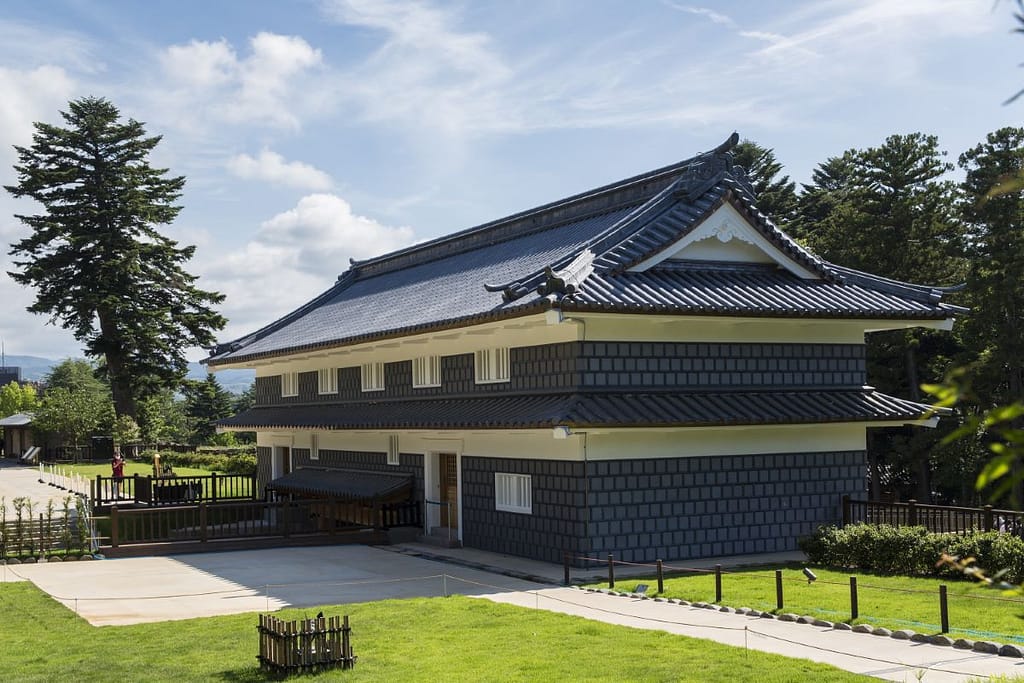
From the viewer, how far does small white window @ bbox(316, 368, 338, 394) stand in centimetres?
3559

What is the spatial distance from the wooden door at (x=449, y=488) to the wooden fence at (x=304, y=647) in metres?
13.9

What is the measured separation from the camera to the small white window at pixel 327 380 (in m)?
35.6

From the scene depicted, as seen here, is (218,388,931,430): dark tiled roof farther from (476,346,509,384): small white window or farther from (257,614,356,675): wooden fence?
(257,614,356,675): wooden fence

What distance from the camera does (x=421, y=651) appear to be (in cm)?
1405

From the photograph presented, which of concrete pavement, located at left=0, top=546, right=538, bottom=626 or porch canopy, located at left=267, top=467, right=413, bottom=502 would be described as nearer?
concrete pavement, located at left=0, top=546, right=538, bottom=626

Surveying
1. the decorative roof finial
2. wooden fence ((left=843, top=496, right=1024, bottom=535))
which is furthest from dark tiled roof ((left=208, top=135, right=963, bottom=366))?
wooden fence ((left=843, top=496, right=1024, bottom=535))

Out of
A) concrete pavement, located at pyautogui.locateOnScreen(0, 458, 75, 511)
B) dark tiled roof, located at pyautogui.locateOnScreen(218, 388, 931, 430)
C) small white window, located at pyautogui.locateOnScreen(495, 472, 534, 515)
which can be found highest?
dark tiled roof, located at pyautogui.locateOnScreen(218, 388, 931, 430)

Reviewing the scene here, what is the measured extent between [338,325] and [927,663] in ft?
83.9

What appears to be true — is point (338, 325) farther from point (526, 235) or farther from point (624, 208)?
point (624, 208)

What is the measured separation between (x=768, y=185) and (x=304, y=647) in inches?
2134

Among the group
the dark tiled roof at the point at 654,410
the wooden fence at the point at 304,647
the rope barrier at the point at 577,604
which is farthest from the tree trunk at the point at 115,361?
the wooden fence at the point at 304,647

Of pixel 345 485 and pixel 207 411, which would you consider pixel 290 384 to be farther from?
pixel 207 411

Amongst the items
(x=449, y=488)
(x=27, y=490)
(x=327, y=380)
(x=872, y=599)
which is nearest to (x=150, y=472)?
(x=27, y=490)

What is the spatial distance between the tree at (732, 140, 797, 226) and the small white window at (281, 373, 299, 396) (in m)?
30.8
